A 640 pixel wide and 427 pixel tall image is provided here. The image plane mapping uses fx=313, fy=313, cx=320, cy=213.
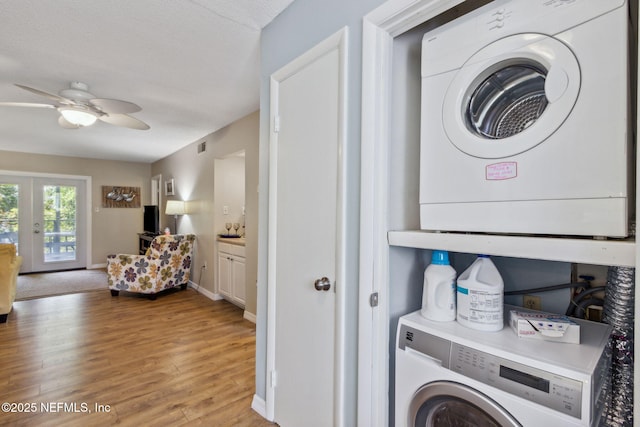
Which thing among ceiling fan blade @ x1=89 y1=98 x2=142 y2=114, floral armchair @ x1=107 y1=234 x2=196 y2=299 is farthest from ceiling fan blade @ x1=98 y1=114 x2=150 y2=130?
floral armchair @ x1=107 y1=234 x2=196 y2=299

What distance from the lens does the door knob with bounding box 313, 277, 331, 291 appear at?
1.38 metres

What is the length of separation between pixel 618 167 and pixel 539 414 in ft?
2.04

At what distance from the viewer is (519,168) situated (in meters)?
0.87

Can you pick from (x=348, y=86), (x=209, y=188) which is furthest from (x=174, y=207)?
(x=348, y=86)

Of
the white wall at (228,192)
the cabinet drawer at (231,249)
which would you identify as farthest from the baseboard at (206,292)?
the white wall at (228,192)

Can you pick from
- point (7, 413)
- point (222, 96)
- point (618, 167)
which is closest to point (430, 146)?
point (618, 167)

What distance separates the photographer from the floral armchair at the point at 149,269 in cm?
411

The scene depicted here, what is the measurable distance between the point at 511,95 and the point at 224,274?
12.5 ft

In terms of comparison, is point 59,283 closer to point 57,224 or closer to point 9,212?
point 57,224

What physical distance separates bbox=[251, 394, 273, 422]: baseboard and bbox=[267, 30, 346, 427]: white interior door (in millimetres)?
85

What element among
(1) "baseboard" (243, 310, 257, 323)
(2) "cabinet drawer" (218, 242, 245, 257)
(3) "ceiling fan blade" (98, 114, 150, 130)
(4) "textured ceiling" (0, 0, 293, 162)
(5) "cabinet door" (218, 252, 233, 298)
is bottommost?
(1) "baseboard" (243, 310, 257, 323)

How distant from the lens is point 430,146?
108cm

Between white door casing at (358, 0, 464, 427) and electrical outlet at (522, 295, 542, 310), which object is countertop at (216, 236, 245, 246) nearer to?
white door casing at (358, 0, 464, 427)

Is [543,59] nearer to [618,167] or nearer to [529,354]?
[618,167]
